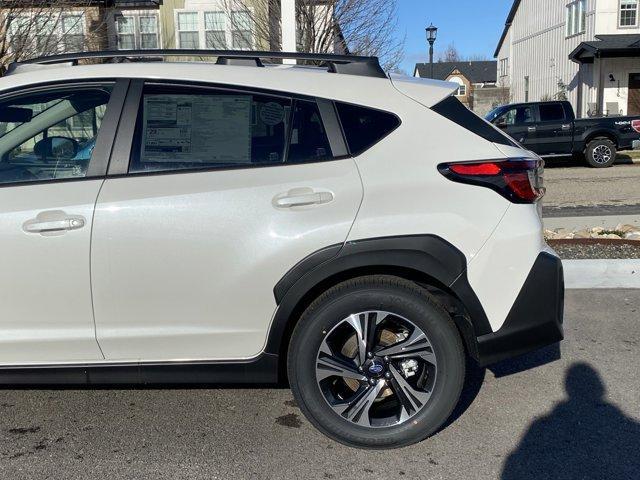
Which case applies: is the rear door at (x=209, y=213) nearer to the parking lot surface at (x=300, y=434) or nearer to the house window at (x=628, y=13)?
the parking lot surface at (x=300, y=434)

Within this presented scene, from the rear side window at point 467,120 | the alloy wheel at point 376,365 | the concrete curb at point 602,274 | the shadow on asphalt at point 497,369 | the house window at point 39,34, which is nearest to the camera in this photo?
the alloy wheel at point 376,365

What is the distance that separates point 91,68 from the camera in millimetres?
3223

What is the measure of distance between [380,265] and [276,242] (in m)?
0.50

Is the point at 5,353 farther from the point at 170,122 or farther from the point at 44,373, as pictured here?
the point at 170,122

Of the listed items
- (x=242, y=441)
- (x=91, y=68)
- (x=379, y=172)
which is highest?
(x=91, y=68)

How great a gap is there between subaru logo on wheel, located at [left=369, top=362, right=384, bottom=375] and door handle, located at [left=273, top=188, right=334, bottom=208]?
82 centimetres

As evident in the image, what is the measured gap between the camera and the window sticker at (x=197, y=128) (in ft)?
10.2

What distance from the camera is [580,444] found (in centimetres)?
324

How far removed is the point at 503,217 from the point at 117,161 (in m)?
1.84

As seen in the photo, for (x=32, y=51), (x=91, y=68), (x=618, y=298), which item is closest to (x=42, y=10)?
(x=32, y=51)

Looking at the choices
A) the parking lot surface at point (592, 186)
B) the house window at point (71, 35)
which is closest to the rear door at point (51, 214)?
the parking lot surface at point (592, 186)

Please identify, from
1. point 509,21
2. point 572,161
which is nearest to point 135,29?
point 572,161

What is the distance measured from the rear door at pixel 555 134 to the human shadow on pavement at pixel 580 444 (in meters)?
13.9

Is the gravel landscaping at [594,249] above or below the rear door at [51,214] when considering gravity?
below
